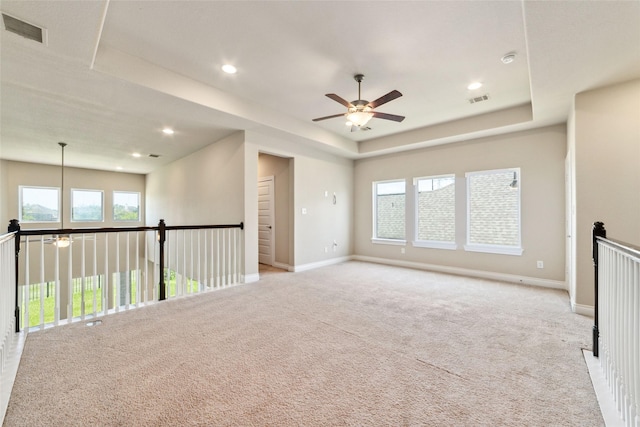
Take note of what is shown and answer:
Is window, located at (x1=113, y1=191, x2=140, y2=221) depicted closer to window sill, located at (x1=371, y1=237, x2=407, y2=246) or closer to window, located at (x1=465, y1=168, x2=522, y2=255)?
window sill, located at (x1=371, y1=237, x2=407, y2=246)

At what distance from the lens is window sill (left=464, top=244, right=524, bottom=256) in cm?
477

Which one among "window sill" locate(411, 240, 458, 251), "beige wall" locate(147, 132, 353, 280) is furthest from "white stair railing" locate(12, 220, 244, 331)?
"window sill" locate(411, 240, 458, 251)

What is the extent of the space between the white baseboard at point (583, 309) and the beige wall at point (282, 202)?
440 centimetres

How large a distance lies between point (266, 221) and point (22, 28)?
472cm

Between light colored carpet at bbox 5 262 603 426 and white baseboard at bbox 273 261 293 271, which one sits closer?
light colored carpet at bbox 5 262 603 426

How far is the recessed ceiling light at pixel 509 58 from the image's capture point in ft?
9.75

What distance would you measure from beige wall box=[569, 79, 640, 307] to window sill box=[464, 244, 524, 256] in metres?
Answer: 1.54

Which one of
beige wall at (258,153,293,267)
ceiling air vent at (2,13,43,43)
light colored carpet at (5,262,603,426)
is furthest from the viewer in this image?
beige wall at (258,153,293,267)

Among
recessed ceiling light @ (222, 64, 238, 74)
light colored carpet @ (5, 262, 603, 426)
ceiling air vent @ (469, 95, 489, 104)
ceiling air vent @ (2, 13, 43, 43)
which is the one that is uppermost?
recessed ceiling light @ (222, 64, 238, 74)

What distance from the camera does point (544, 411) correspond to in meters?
1.67

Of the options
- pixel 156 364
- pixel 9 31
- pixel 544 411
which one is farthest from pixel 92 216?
pixel 544 411

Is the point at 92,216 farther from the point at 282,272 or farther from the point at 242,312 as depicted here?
the point at 242,312

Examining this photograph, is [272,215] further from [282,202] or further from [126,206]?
[126,206]

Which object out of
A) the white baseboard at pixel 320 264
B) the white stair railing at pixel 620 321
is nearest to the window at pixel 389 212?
the white baseboard at pixel 320 264
